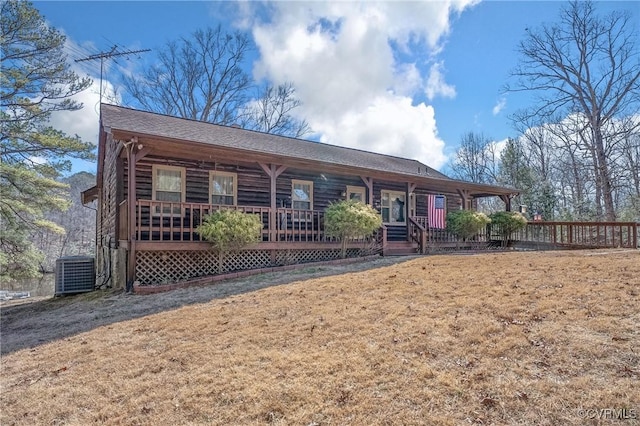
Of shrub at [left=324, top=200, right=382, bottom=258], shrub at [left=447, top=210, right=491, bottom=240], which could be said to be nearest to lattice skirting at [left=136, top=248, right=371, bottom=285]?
shrub at [left=324, top=200, right=382, bottom=258]

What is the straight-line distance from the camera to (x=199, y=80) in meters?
25.1

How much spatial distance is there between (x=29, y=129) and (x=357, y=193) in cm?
1217

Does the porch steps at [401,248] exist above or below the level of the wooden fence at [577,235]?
below

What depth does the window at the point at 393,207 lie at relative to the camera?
48.5ft

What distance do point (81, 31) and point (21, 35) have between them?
480cm

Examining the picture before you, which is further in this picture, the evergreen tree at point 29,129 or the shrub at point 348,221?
the evergreen tree at point 29,129

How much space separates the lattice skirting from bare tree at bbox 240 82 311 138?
17810 millimetres

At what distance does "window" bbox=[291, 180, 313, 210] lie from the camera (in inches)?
489

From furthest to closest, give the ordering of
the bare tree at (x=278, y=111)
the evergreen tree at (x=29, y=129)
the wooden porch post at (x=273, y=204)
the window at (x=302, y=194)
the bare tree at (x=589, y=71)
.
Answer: the bare tree at (x=278, y=111)
the bare tree at (x=589, y=71)
the window at (x=302, y=194)
the evergreen tree at (x=29, y=129)
the wooden porch post at (x=273, y=204)

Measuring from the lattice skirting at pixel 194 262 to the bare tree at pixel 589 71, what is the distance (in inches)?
732

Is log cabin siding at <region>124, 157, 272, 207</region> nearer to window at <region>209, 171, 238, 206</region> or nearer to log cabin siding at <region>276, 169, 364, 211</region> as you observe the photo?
window at <region>209, 171, 238, 206</region>

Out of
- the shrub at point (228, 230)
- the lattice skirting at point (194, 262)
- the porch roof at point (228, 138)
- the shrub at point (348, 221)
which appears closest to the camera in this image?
the lattice skirting at point (194, 262)

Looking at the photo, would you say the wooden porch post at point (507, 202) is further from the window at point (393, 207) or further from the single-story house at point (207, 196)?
the window at point (393, 207)

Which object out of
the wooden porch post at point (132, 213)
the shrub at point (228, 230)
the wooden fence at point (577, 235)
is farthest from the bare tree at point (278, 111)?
the wooden porch post at point (132, 213)
